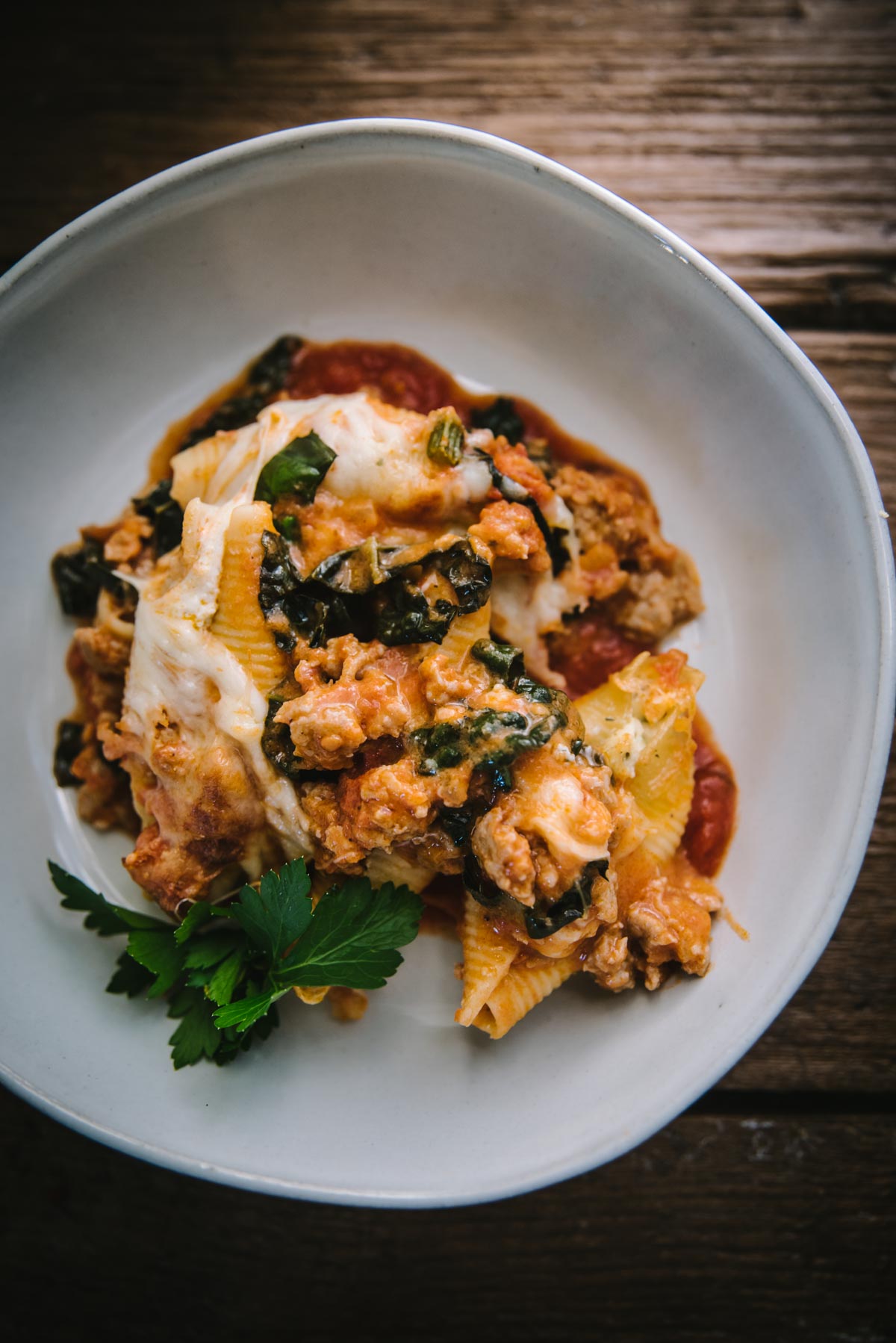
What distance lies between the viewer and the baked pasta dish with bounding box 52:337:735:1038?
1.96 m

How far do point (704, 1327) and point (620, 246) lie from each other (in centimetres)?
344

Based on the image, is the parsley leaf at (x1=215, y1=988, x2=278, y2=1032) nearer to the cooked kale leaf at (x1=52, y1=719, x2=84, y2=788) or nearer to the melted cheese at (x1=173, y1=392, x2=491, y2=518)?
the cooked kale leaf at (x1=52, y1=719, x2=84, y2=788)

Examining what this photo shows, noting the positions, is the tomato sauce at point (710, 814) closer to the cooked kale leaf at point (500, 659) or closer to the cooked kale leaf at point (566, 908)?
the cooked kale leaf at point (566, 908)

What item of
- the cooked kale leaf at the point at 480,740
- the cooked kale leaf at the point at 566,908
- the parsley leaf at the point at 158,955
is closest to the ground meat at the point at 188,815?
the parsley leaf at the point at 158,955

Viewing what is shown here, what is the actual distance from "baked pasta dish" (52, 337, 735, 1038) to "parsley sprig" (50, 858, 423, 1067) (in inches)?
2.7

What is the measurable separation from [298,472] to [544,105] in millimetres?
1692

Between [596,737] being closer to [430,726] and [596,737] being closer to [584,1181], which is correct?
[430,726]

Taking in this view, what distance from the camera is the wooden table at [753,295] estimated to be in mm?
2684

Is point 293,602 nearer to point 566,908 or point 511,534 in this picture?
point 511,534

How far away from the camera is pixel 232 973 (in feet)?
7.26

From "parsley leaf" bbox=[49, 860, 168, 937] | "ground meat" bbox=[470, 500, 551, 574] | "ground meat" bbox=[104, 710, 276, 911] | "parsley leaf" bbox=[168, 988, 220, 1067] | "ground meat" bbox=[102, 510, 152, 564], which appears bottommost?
"parsley leaf" bbox=[168, 988, 220, 1067]

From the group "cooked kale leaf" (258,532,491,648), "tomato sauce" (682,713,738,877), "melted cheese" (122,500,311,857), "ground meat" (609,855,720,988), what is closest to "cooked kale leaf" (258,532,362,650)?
"cooked kale leaf" (258,532,491,648)

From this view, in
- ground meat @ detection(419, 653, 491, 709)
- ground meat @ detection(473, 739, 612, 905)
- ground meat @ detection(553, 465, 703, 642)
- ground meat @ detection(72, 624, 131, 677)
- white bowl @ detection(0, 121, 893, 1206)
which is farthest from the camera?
ground meat @ detection(553, 465, 703, 642)

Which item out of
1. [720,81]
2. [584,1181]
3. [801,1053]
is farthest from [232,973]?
[720,81]
